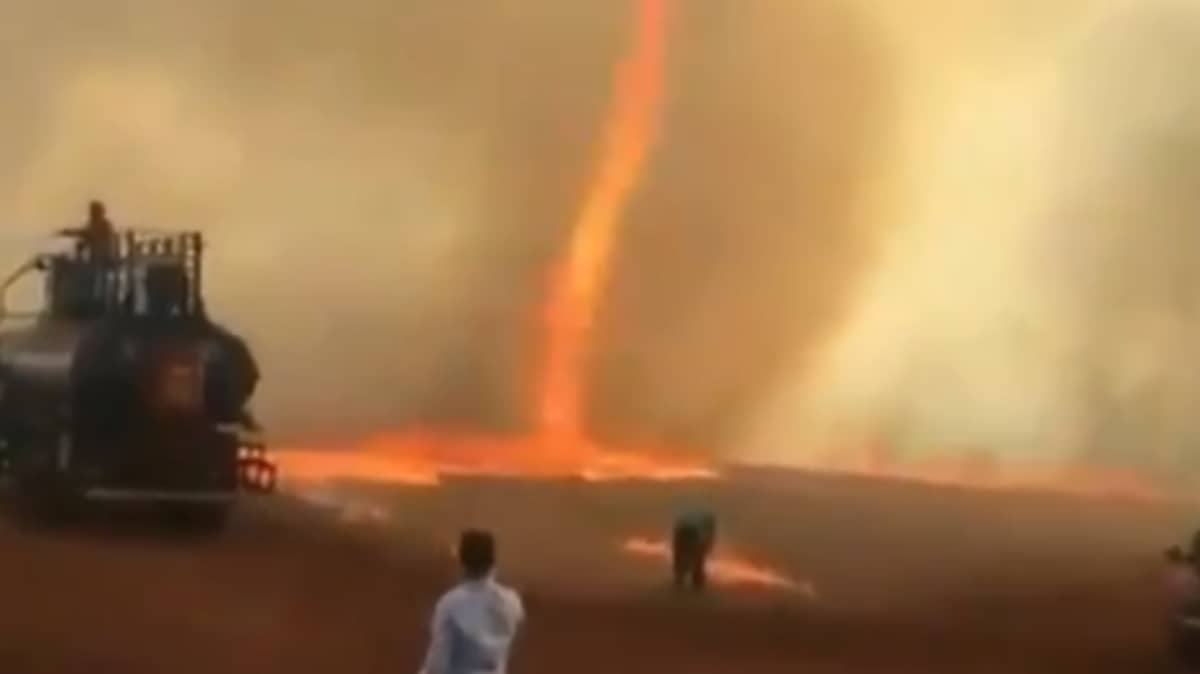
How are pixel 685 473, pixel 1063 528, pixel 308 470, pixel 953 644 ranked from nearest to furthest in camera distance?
pixel 953 644 → pixel 308 470 → pixel 1063 528 → pixel 685 473

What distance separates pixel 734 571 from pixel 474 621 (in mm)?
36181

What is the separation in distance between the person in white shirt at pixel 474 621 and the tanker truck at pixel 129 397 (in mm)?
26380

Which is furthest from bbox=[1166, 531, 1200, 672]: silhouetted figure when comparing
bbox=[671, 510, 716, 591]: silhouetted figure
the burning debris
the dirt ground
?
the burning debris

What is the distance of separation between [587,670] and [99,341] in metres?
14.4

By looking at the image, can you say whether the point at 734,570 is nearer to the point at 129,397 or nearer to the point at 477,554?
the point at 129,397

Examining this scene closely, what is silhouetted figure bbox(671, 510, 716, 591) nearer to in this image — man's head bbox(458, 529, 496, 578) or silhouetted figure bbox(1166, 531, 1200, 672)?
silhouetted figure bbox(1166, 531, 1200, 672)

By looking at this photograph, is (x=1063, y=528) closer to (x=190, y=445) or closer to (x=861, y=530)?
(x=861, y=530)

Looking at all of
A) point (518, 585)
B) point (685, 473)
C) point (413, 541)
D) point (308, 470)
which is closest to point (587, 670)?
point (518, 585)

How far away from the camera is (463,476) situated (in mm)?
74125

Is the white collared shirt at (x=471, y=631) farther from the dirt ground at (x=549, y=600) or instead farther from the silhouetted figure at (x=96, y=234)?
the silhouetted figure at (x=96, y=234)

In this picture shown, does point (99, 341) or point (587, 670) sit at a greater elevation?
point (99, 341)

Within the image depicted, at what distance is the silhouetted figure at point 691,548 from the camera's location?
4056cm

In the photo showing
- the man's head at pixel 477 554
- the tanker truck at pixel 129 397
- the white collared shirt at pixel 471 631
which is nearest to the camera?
the white collared shirt at pixel 471 631

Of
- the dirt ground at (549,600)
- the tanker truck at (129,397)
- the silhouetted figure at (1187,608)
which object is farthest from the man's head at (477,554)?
the tanker truck at (129,397)
